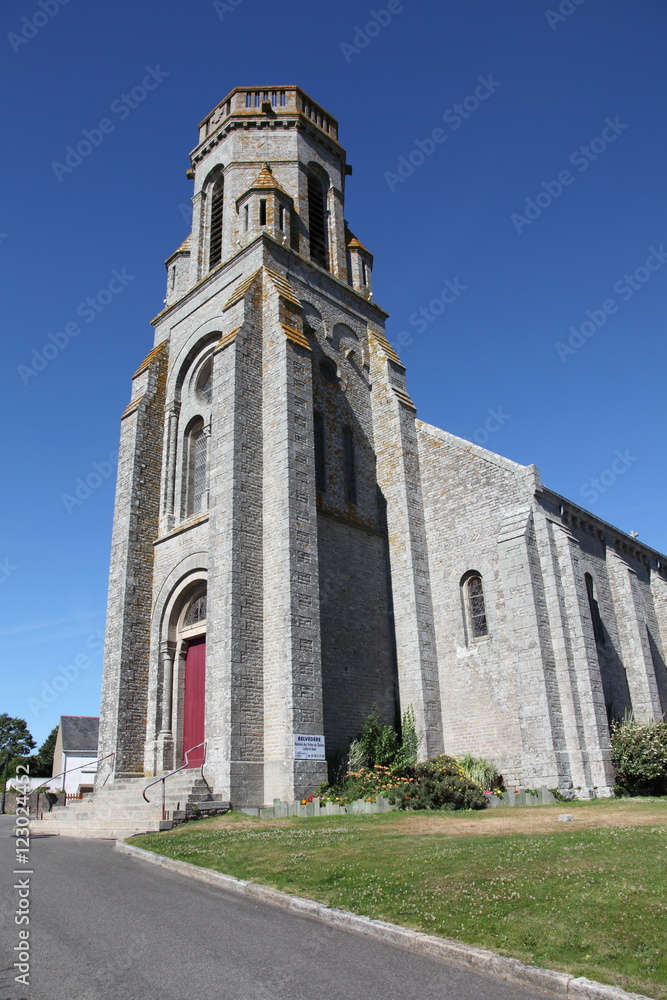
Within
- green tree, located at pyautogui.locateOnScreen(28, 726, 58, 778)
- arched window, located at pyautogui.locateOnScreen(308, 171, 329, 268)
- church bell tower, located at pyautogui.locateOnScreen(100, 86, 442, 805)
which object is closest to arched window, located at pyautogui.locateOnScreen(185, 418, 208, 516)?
church bell tower, located at pyautogui.locateOnScreen(100, 86, 442, 805)

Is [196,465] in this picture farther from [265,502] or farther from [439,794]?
[439,794]

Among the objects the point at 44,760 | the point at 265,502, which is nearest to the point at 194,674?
the point at 265,502

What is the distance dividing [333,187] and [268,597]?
1699cm

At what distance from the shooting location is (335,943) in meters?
5.74

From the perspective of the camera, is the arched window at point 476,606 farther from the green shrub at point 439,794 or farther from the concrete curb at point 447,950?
the concrete curb at point 447,950

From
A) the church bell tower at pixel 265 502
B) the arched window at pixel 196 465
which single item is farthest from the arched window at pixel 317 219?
the arched window at pixel 196 465

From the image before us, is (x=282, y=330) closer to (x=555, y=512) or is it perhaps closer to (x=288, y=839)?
(x=555, y=512)

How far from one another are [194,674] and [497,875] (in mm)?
13624

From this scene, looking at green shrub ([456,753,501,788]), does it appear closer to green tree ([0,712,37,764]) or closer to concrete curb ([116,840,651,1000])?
concrete curb ([116,840,651,1000])

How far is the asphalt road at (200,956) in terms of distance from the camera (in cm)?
473

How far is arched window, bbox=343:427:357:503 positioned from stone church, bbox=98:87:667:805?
68 mm

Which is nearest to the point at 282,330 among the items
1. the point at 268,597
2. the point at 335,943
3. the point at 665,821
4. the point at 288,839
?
the point at 268,597

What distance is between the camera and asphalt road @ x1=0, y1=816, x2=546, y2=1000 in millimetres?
4727

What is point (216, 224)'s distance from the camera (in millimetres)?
25656
